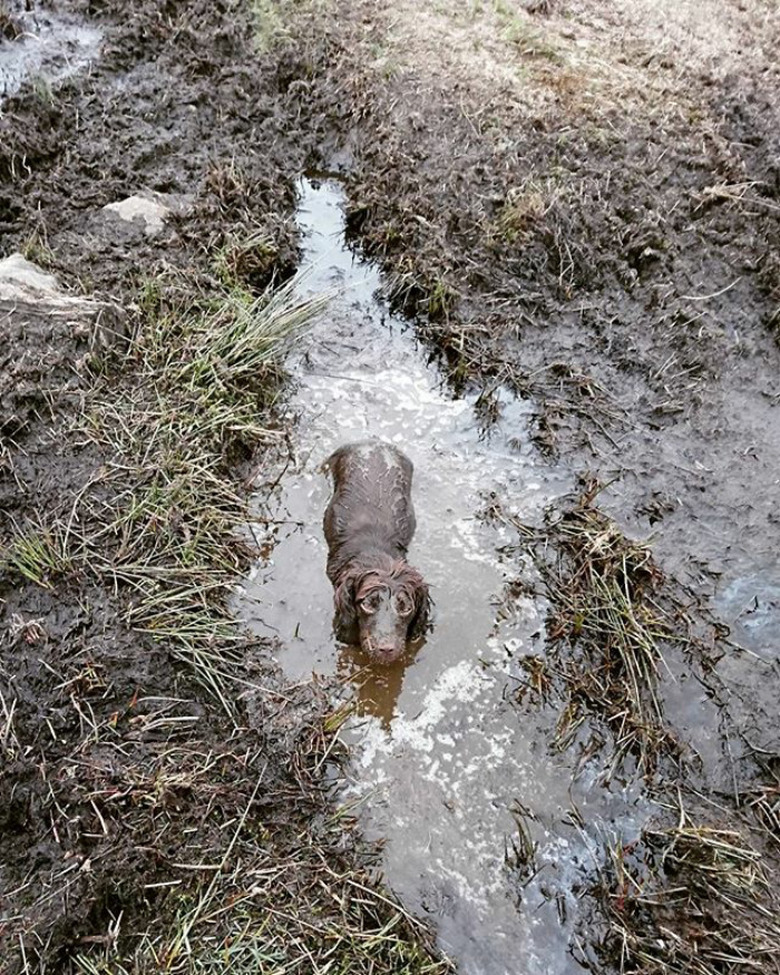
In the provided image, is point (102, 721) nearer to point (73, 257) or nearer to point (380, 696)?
point (380, 696)

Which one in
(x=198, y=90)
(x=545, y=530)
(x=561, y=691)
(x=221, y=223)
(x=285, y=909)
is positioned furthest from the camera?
(x=198, y=90)

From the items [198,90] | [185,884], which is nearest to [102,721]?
[185,884]

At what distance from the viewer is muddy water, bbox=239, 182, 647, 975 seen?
4.21 m

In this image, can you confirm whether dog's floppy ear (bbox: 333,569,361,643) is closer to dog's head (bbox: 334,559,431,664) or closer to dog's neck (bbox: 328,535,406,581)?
dog's head (bbox: 334,559,431,664)

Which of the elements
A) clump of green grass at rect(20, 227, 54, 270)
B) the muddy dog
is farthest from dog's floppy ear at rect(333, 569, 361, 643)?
clump of green grass at rect(20, 227, 54, 270)

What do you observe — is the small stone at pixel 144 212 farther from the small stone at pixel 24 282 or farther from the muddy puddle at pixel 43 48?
the muddy puddle at pixel 43 48

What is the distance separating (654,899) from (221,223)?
5.91 metres

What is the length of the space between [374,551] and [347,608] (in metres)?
0.45

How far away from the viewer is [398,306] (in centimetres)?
711

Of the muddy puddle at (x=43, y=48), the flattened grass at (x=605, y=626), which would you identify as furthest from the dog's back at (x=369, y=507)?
the muddy puddle at (x=43, y=48)

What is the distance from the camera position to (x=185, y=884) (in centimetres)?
397

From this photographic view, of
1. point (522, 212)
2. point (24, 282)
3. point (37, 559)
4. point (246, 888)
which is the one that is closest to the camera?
point (246, 888)

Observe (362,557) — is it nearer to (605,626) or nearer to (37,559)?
(605,626)

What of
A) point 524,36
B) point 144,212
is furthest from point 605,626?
point 524,36
